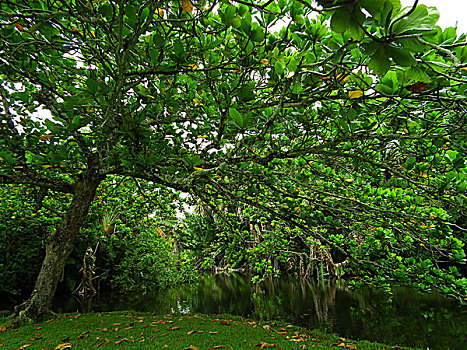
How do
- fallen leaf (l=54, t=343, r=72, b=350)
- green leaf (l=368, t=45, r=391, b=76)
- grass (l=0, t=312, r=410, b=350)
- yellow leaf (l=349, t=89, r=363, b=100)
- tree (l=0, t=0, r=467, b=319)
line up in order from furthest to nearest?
grass (l=0, t=312, r=410, b=350) → fallen leaf (l=54, t=343, r=72, b=350) → yellow leaf (l=349, t=89, r=363, b=100) → tree (l=0, t=0, r=467, b=319) → green leaf (l=368, t=45, r=391, b=76)

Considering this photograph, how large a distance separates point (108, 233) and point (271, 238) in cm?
806

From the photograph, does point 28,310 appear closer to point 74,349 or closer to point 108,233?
point 74,349

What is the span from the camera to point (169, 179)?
3.19m

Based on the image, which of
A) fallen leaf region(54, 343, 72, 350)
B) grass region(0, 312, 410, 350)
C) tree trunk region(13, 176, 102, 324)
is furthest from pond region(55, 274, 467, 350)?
fallen leaf region(54, 343, 72, 350)

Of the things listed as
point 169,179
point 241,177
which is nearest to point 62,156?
point 169,179

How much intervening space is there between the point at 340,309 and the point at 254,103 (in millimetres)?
6933

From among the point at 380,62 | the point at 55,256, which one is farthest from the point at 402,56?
the point at 55,256

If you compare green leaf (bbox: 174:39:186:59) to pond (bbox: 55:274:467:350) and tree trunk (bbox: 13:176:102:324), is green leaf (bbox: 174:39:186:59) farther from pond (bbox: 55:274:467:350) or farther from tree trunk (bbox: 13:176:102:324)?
pond (bbox: 55:274:467:350)

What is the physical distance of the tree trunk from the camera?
176 inches

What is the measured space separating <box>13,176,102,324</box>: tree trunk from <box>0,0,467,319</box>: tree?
0.08ft

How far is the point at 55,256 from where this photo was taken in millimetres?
4582

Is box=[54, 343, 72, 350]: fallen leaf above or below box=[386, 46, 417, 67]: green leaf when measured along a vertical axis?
below

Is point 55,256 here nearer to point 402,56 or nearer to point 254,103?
point 254,103

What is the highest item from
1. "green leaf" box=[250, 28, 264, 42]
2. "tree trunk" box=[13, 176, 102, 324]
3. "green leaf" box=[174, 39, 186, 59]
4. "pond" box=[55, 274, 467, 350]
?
"green leaf" box=[250, 28, 264, 42]
